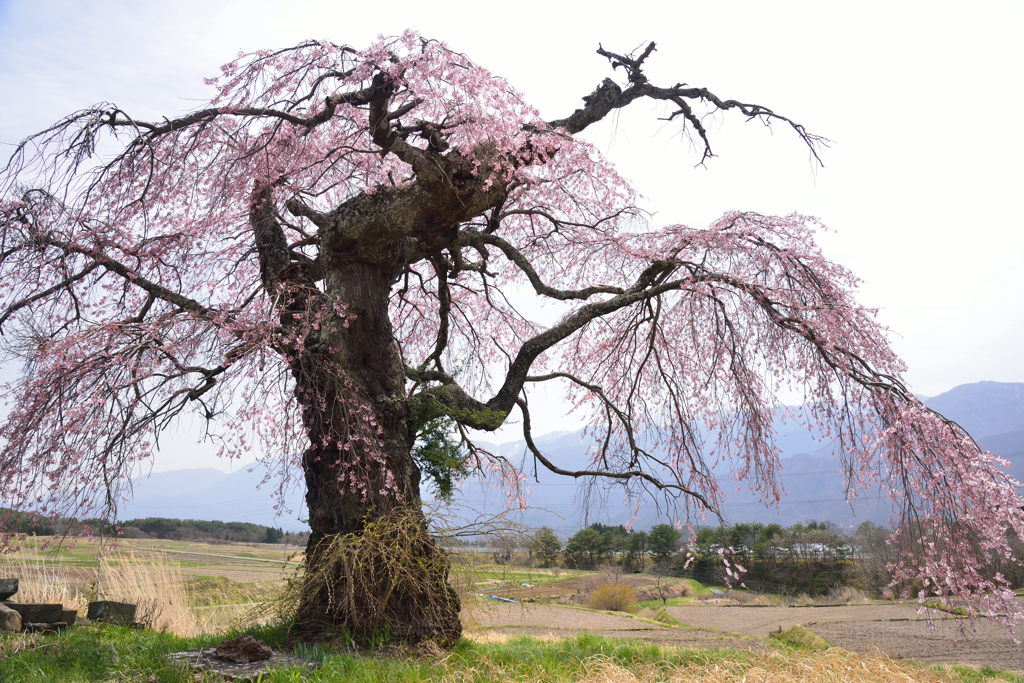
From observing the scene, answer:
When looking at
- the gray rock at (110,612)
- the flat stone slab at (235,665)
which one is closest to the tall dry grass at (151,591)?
the gray rock at (110,612)

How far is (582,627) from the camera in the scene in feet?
30.1

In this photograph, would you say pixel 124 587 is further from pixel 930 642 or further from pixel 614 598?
pixel 930 642

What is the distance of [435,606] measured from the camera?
536cm

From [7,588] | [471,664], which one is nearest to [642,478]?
[471,664]

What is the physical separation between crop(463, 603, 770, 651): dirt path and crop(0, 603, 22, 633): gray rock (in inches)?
182

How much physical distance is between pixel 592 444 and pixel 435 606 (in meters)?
3.33

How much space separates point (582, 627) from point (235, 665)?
6280 mm

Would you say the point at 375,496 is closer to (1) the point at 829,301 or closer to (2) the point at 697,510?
(2) the point at 697,510

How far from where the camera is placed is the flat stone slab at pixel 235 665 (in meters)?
3.81

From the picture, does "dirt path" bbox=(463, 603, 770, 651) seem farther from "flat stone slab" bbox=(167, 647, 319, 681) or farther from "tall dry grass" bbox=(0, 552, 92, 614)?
"tall dry grass" bbox=(0, 552, 92, 614)

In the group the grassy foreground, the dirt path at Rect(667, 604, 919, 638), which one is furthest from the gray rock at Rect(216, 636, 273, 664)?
the dirt path at Rect(667, 604, 919, 638)

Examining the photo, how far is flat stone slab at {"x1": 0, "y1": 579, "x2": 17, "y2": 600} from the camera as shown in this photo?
6.65 meters

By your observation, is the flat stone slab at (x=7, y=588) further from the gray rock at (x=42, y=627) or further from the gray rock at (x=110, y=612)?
the gray rock at (x=110, y=612)

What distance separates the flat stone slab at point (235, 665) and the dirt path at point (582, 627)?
1.81 m
